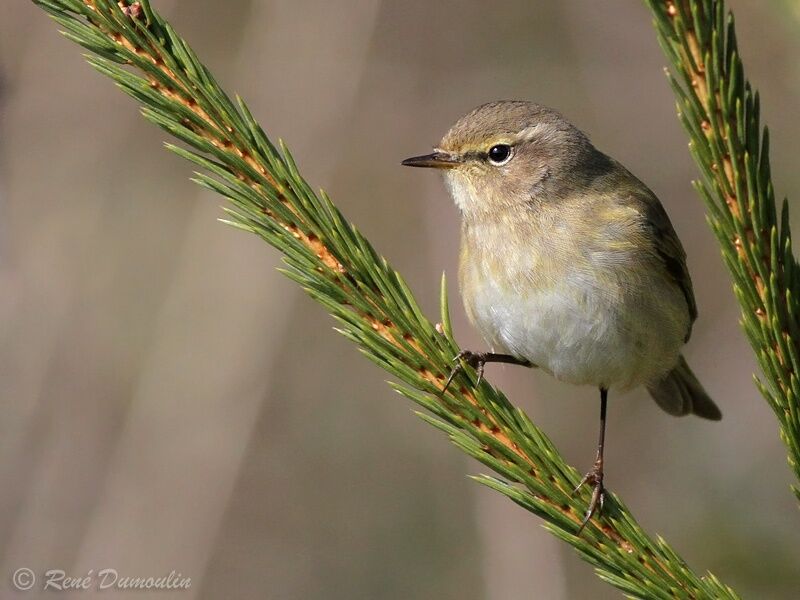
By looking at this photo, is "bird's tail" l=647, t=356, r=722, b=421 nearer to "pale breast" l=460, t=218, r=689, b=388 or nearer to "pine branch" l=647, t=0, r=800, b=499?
"pale breast" l=460, t=218, r=689, b=388

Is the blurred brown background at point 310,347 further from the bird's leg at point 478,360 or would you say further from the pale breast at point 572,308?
the pale breast at point 572,308

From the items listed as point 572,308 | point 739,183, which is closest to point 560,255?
point 572,308

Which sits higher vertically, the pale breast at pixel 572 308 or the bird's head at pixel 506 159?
the bird's head at pixel 506 159

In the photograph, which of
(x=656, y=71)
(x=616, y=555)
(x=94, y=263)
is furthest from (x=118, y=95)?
(x=616, y=555)

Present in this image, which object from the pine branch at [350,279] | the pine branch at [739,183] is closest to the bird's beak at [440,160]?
the pine branch at [350,279]

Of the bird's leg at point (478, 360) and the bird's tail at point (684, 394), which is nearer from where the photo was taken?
the bird's leg at point (478, 360)

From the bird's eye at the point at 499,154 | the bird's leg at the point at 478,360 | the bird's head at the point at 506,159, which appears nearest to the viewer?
the bird's leg at the point at 478,360

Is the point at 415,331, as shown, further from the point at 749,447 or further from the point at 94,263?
the point at 94,263
